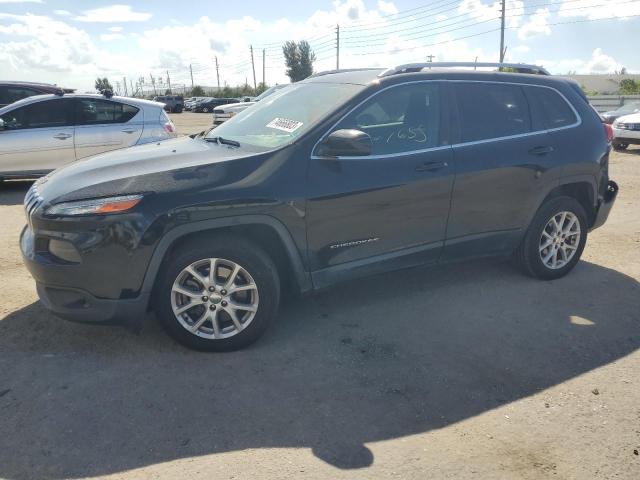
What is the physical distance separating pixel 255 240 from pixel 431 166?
1.40 m

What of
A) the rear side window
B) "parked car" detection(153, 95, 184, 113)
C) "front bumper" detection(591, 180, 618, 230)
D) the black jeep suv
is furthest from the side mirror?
"parked car" detection(153, 95, 184, 113)

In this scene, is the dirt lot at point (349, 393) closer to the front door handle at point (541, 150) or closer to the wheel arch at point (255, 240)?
the wheel arch at point (255, 240)

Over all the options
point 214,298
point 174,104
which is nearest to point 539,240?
point 214,298

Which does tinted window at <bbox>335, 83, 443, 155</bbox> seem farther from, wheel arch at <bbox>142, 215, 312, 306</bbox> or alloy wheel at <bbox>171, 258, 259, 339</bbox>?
alloy wheel at <bbox>171, 258, 259, 339</bbox>

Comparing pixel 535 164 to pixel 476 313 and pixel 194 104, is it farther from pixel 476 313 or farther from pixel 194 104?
pixel 194 104

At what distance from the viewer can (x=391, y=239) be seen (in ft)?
13.1

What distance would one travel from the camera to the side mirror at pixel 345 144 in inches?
139

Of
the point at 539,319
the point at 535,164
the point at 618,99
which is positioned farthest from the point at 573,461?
the point at 618,99

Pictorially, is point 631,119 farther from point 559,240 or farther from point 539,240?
point 539,240

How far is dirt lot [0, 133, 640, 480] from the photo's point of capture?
2617 millimetres

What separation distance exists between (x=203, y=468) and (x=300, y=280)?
1.47 m

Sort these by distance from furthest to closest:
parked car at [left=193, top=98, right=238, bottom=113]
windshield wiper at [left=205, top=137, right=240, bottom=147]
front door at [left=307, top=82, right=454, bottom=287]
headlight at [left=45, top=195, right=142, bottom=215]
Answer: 1. parked car at [left=193, top=98, right=238, bottom=113]
2. windshield wiper at [left=205, top=137, right=240, bottom=147]
3. front door at [left=307, top=82, right=454, bottom=287]
4. headlight at [left=45, top=195, right=142, bottom=215]

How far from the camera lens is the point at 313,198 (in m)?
3.61

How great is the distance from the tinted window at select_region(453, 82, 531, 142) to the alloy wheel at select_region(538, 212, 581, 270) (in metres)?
0.89
